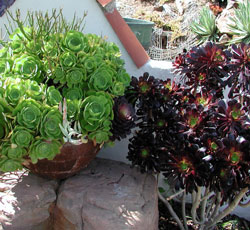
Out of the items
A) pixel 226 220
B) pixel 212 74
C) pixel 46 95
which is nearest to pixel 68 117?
pixel 46 95

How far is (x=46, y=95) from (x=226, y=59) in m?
1.13

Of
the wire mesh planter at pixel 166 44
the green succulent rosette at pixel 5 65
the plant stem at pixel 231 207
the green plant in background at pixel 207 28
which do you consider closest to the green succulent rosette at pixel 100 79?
the green succulent rosette at pixel 5 65

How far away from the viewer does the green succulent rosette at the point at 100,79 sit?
1.85 m

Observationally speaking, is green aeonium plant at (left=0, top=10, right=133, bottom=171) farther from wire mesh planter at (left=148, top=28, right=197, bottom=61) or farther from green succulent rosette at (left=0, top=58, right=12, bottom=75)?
wire mesh planter at (left=148, top=28, right=197, bottom=61)

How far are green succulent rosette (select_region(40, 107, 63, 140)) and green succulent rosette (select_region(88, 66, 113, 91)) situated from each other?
0.28 meters

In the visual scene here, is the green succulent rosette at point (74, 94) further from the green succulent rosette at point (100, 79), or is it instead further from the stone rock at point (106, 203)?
the stone rock at point (106, 203)

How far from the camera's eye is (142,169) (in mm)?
2125

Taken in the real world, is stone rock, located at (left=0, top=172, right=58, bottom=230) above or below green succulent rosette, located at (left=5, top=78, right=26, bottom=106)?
below

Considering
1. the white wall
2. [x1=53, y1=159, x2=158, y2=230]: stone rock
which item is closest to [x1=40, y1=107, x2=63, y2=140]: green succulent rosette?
[x1=53, y1=159, x2=158, y2=230]: stone rock

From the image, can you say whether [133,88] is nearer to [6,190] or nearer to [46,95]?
[46,95]

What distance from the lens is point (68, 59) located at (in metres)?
1.81

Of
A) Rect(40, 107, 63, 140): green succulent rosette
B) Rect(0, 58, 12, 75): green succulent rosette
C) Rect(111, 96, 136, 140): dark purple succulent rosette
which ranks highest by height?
Rect(0, 58, 12, 75): green succulent rosette

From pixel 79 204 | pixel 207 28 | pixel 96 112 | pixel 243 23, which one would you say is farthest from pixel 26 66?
pixel 207 28

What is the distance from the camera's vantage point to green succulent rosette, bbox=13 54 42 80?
71.7 inches
